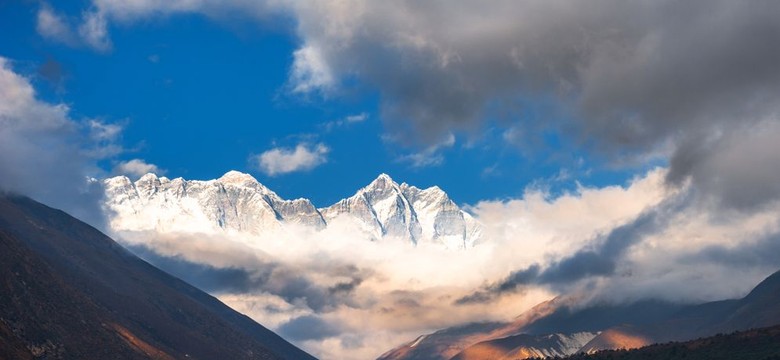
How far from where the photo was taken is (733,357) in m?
199

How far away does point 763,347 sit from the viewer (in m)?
200

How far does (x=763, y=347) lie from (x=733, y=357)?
7009mm
